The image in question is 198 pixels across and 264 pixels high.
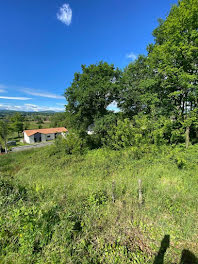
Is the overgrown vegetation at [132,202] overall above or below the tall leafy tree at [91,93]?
Answer: below

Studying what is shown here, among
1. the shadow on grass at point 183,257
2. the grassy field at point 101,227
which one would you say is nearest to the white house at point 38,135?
the grassy field at point 101,227

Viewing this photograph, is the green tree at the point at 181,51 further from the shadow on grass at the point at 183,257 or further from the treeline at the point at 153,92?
the shadow on grass at the point at 183,257

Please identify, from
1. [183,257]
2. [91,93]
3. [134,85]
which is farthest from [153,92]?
[183,257]

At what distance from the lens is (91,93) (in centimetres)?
1088

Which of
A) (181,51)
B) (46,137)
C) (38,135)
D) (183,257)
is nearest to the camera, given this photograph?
(183,257)

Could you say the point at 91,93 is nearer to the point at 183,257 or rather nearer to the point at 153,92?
the point at 153,92

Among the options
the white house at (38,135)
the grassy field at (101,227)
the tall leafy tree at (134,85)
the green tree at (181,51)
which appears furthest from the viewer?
the white house at (38,135)

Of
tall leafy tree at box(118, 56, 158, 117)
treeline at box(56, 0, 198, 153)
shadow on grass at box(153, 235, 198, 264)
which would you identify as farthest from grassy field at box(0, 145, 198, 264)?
tall leafy tree at box(118, 56, 158, 117)

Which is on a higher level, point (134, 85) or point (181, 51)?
point (181, 51)

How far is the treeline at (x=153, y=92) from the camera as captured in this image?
22.4 feet

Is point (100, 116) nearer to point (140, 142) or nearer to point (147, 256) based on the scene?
point (140, 142)

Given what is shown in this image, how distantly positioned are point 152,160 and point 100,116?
7.14 metres

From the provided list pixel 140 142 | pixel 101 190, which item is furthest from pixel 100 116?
pixel 101 190

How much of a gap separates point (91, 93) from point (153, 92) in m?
5.87
